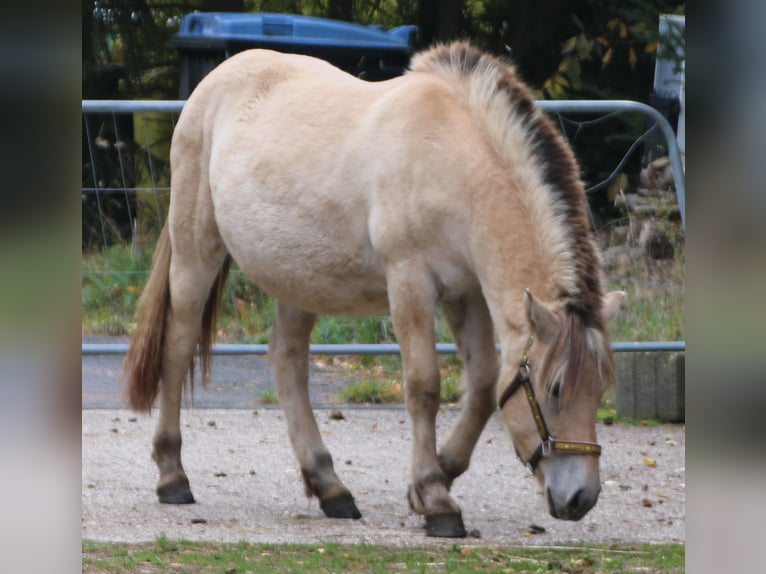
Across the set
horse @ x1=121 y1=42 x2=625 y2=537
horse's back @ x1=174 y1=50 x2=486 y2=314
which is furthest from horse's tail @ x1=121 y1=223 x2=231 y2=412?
horse's back @ x1=174 y1=50 x2=486 y2=314

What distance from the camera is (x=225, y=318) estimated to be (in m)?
8.04

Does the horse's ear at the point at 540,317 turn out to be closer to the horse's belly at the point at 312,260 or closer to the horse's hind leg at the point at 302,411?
the horse's belly at the point at 312,260

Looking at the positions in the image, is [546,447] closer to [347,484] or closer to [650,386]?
[347,484]

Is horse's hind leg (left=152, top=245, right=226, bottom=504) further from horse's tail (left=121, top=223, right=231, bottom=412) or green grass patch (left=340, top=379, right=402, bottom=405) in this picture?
green grass patch (left=340, top=379, right=402, bottom=405)

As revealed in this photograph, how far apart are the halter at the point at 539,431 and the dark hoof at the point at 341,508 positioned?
1.07 meters

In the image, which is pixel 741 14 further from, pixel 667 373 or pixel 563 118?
pixel 563 118

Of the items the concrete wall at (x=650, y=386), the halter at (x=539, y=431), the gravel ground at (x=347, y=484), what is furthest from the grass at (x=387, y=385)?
the halter at (x=539, y=431)

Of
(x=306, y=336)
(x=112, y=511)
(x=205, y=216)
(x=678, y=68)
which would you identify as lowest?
(x=112, y=511)

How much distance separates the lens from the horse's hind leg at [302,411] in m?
4.85

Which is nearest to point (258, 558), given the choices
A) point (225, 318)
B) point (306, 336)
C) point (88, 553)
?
point (88, 553)

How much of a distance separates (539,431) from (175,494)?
1915 millimetres

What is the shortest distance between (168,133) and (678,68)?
12.2ft

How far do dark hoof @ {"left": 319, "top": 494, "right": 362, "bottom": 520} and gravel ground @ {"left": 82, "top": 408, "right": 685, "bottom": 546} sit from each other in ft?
0.16

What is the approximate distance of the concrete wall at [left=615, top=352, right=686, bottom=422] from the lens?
22.5ft
